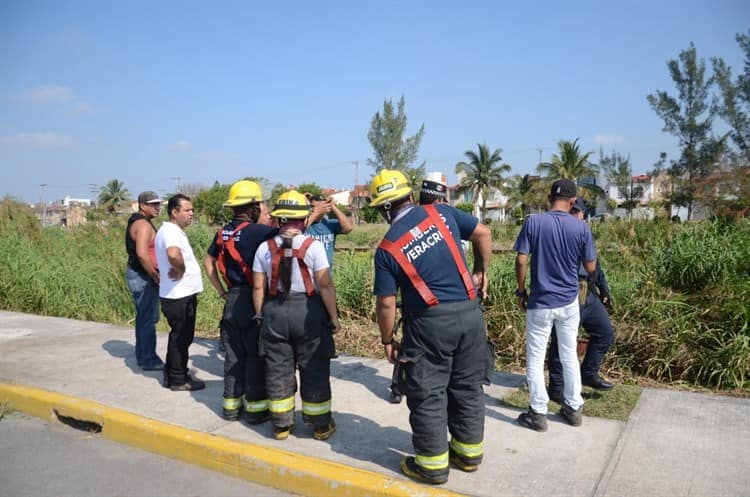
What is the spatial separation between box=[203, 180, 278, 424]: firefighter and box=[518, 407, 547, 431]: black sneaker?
2.03 metres

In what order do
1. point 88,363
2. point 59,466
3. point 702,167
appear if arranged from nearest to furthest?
point 59,466 → point 88,363 → point 702,167

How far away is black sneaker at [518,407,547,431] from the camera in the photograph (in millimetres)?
4227

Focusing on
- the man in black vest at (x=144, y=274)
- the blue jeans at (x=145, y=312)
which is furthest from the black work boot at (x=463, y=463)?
the blue jeans at (x=145, y=312)

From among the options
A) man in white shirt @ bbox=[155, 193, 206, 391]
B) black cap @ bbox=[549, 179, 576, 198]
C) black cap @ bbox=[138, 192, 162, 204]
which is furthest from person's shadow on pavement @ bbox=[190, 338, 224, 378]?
black cap @ bbox=[549, 179, 576, 198]

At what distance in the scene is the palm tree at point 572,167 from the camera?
50.6 meters

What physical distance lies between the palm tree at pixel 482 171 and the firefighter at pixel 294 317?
60057mm

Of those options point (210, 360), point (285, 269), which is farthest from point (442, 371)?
point (210, 360)

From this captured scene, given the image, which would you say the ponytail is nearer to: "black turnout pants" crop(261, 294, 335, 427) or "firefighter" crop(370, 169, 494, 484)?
"black turnout pants" crop(261, 294, 335, 427)

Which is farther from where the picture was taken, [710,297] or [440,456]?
[710,297]

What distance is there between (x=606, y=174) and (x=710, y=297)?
45.9 m

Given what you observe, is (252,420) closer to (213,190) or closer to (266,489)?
(266,489)

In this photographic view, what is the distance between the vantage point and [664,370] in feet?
18.2

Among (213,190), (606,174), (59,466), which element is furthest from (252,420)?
(213,190)

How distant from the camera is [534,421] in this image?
4.25 metres
